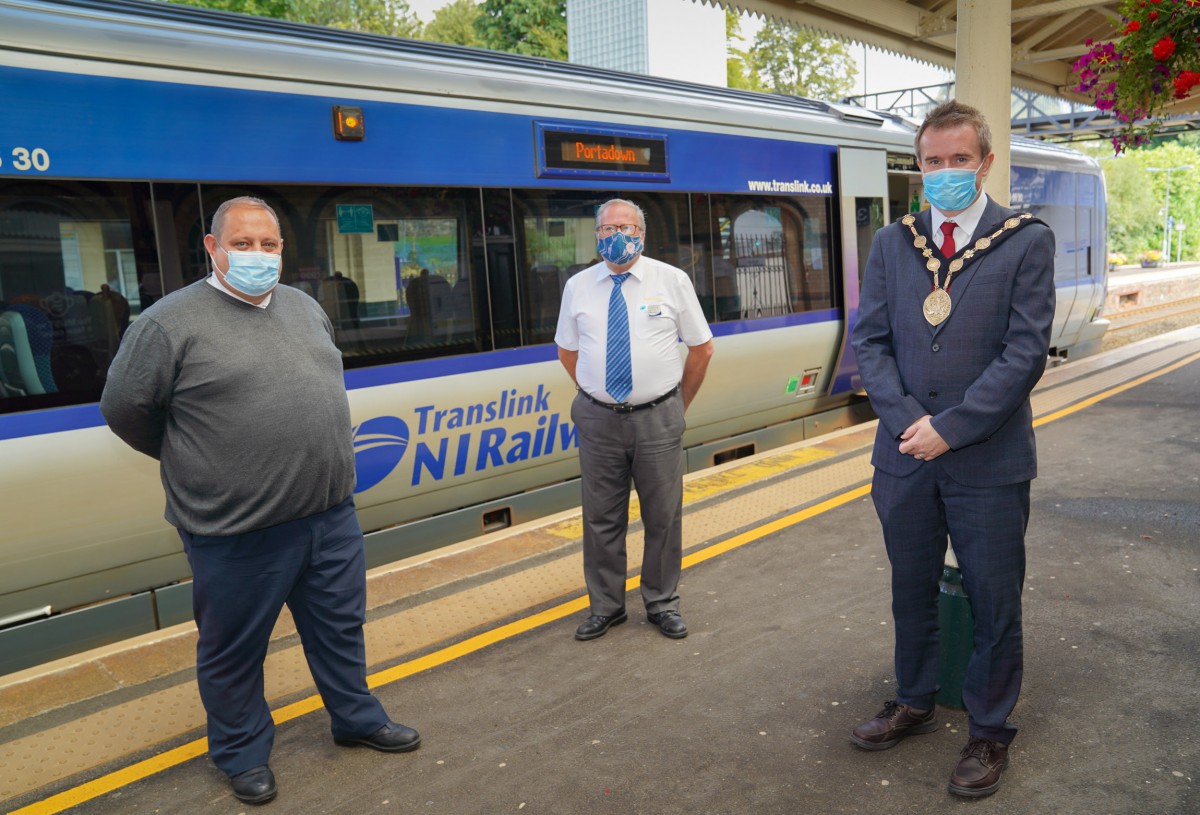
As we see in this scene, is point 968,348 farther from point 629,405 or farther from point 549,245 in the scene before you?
point 549,245

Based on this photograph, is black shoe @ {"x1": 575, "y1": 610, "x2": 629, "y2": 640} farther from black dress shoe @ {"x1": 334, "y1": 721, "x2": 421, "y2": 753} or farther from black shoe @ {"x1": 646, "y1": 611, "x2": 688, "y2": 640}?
black dress shoe @ {"x1": 334, "y1": 721, "x2": 421, "y2": 753}

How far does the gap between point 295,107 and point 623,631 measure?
10.3 feet

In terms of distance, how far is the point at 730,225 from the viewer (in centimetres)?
774

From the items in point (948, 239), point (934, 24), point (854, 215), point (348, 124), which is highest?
point (934, 24)

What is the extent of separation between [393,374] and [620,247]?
1.76 metres

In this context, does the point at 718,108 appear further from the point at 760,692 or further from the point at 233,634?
the point at 233,634

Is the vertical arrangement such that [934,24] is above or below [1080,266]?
above

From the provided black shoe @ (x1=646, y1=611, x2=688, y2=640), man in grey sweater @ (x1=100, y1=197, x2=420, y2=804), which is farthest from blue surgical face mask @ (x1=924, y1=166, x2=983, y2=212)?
black shoe @ (x1=646, y1=611, x2=688, y2=640)

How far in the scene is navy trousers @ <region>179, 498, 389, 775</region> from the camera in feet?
10.6

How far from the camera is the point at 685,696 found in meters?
3.88

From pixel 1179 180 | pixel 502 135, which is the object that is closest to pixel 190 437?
pixel 502 135

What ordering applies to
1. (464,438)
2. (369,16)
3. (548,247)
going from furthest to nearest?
(369,16), (548,247), (464,438)

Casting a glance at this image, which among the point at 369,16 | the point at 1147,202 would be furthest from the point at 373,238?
the point at 1147,202

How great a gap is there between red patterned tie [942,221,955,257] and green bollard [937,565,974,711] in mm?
1149
